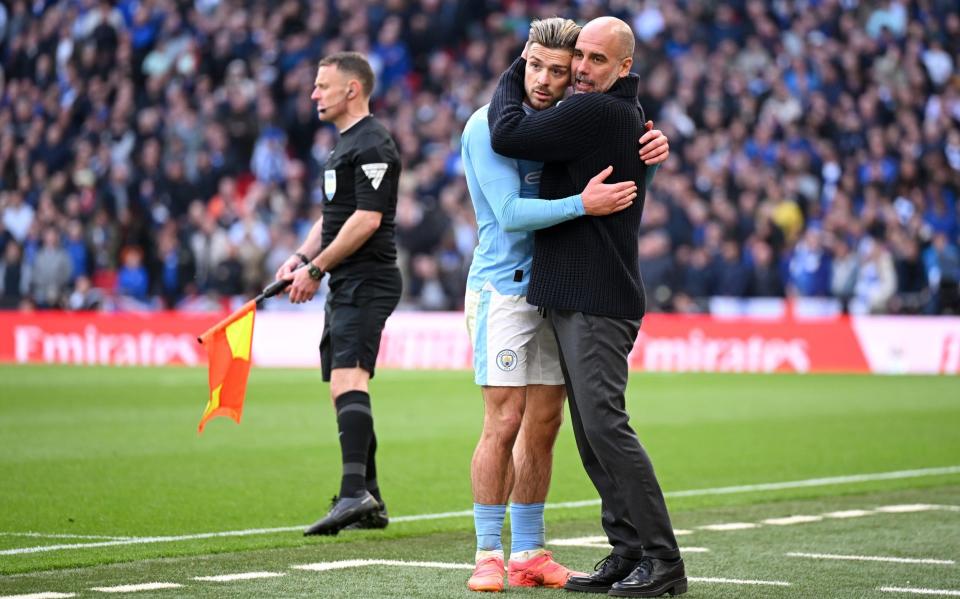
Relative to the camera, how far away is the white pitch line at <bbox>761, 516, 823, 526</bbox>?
28.2ft

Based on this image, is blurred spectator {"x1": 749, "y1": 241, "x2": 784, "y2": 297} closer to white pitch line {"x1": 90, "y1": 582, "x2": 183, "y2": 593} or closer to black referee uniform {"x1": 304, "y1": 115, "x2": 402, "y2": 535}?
black referee uniform {"x1": 304, "y1": 115, "x2": 402, "y2": 535}

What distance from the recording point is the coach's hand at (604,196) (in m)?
6.11

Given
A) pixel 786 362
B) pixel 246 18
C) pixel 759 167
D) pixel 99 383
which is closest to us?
pixel 99 383

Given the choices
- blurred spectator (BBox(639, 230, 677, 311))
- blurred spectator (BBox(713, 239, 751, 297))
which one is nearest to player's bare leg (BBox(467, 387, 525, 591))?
blurred spectator (BBox(639, 230, 677, 311))

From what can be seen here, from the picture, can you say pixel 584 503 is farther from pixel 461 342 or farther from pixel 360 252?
pixel 461 342

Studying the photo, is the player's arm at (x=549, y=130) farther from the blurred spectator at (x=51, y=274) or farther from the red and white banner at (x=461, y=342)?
the blurred spectator at (x=51, y=274)

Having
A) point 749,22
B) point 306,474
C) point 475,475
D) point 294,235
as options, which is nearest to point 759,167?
point 749,22

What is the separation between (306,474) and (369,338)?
2.62 meters

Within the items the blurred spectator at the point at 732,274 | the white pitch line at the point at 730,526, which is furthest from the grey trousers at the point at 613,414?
the blurred spectator at the point at 732,274

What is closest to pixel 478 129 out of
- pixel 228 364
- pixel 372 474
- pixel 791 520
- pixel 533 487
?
pixel 533 487

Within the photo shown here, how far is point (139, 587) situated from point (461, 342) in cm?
1748

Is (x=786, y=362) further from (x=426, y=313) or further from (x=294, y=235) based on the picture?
(x=294, y=235)

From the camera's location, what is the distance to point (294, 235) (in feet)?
84.8

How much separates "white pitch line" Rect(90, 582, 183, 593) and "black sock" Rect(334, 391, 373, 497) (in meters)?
2.00
